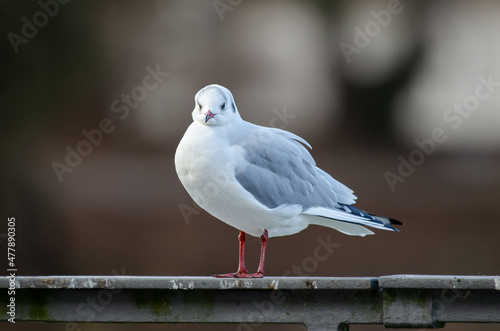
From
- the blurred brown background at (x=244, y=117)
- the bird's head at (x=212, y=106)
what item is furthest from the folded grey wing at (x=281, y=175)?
the blurred brown background at (x=244, y=117)

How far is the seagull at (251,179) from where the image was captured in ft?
10.2

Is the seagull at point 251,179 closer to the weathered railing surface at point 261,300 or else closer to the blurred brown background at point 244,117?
the weathered railing surface at point 261,300

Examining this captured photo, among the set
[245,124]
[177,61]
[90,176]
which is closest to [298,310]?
[245,124]

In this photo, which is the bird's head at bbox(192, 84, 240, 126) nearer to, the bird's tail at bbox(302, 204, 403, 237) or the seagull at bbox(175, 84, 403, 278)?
the seagull at bbox(175, 84, 403, 278)

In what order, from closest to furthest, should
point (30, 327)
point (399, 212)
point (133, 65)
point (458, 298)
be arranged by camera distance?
point (458, 298) → point (399, 212) → point (30, 327) → point (133, 65)

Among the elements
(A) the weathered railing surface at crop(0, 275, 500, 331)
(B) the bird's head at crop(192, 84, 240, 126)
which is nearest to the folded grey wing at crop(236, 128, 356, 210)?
(B) the bird's head at crop(192, 84, 240, 126)

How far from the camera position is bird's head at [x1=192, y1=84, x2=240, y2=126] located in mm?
3117

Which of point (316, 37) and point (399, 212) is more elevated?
point (316, 37)

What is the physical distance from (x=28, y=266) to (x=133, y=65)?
1.55 meters

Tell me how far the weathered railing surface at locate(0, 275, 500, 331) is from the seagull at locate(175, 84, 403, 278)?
0.19 m

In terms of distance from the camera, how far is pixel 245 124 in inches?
130

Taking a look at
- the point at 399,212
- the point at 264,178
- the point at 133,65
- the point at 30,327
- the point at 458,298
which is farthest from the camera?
the point at 133,65

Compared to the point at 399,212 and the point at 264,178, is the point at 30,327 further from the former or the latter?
the point at 264,178

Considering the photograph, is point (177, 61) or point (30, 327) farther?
point (177, 61)
